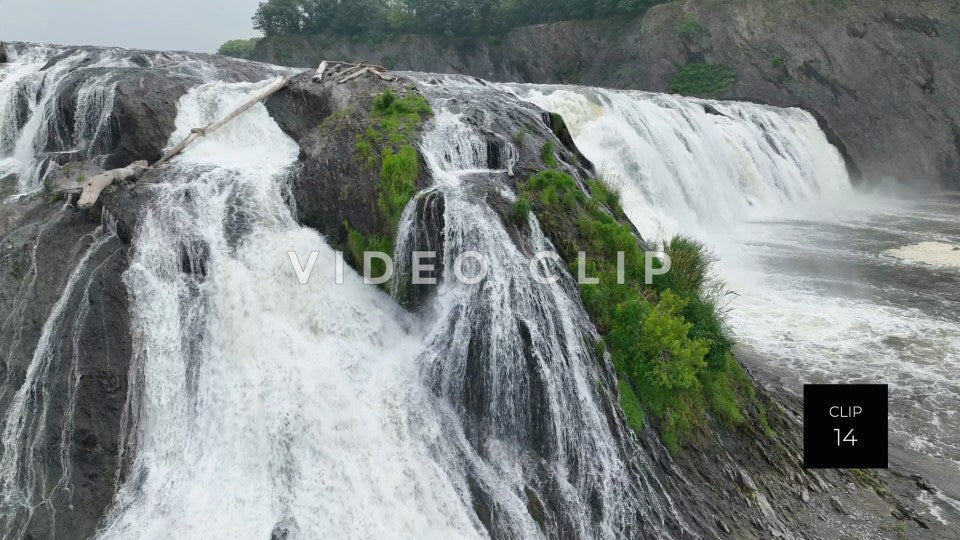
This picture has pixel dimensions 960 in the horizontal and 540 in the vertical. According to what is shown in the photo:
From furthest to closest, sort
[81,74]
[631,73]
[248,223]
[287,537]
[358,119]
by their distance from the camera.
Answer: [631,73]
[81,74]
[358,119]
[248,223]
[287,537]

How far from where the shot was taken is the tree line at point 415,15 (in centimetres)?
4056

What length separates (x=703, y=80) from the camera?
31656 mm

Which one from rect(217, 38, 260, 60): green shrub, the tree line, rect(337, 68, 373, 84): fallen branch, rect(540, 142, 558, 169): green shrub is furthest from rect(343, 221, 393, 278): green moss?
rect(217, 38, 260, 60): green shrub

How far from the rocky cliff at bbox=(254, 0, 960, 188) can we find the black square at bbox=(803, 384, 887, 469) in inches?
921

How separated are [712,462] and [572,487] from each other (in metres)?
1.76

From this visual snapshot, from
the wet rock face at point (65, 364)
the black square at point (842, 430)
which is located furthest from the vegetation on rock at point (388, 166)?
the black square at point (842, 430)

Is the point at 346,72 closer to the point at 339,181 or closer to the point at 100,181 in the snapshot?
the point at 339,181

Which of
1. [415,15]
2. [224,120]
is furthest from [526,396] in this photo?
[415,15]

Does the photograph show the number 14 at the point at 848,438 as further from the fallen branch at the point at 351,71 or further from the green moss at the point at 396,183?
the fallen branch at the point at 351,71

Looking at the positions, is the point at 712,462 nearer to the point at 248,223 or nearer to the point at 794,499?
the point at 794,499

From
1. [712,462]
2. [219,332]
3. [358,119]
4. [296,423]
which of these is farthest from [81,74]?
Result: [712,462]

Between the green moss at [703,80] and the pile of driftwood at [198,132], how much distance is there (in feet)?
75.4

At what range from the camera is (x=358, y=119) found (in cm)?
1045

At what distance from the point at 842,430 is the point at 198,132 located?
11.3 metres
